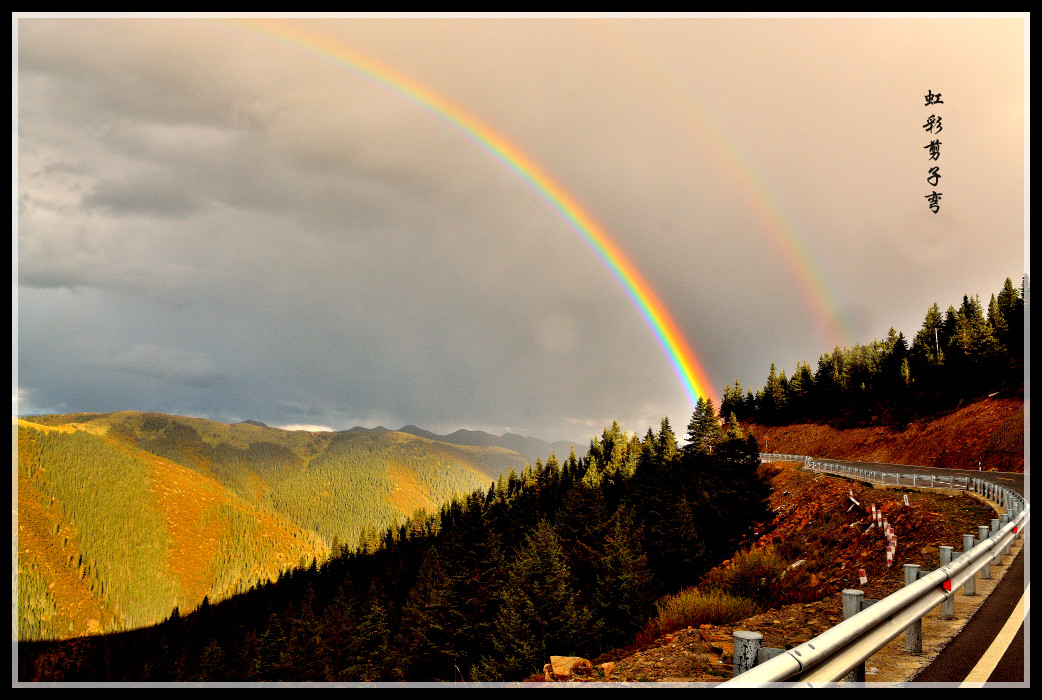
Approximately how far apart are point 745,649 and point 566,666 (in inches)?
166

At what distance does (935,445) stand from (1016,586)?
198 ft

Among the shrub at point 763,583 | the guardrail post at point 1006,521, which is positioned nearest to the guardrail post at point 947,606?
the shrub at point 763,583

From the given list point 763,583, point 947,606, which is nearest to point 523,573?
point 763,583

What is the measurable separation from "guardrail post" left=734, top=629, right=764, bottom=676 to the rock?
12.7 ft

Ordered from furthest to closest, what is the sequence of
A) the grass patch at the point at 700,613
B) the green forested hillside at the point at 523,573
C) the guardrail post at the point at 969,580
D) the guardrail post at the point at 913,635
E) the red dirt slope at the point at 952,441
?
the red dirt slope at the point at 952,441
the green forested hillside at the point at 523,573
the grass patch at the point at 700,613
the guardrail post at the point at 969,580
the guardrail post at the point at 913,635

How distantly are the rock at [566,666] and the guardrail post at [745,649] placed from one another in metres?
3.86

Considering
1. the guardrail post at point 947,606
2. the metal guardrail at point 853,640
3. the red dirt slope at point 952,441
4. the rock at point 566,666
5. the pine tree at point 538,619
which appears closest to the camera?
the metal guardrail at point 853,640

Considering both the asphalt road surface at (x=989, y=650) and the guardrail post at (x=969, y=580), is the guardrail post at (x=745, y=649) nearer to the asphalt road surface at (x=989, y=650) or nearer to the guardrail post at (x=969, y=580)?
the asphalt road surface at (x=989, y=650)

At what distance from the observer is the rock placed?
7.21 metres

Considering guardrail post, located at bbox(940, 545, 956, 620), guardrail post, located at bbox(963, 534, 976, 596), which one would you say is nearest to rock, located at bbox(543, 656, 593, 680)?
guardrail post, located at bbox(940, 545, 956, 620)

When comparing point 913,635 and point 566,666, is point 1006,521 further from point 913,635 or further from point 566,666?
point 566,666

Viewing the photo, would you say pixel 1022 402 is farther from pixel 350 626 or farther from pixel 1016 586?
pixel 350 626

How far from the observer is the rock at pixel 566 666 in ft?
23.6

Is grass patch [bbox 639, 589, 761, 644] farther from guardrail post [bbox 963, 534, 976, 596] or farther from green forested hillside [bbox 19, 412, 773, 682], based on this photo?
green forested hillside [bbox 19, 412, 773, 682]
